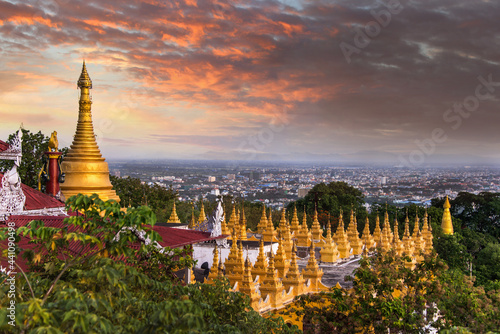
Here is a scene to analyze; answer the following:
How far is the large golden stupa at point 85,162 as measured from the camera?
26.6m

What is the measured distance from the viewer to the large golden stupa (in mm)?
26594

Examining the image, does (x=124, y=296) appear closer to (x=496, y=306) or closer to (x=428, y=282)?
(x=428, y=282)

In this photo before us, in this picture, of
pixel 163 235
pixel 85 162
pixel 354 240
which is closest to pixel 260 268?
pixel 163 235

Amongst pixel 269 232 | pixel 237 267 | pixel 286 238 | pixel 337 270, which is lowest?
pixel 337 270

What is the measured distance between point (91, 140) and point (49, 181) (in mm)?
3480

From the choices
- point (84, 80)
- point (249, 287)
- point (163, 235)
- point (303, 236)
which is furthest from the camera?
point (303, 236)

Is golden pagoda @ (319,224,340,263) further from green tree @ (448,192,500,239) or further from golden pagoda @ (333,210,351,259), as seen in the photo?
green tree @ (448,192,500,239)

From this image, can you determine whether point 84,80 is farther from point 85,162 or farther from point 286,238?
point 286,238

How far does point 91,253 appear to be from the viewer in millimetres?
11312

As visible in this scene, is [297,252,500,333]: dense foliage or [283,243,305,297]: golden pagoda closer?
[297,252,500,333]: dense foliage

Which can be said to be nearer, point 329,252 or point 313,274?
point 313,274

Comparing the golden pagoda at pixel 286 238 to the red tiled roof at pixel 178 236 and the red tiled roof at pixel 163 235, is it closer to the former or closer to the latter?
the red tiled roof at pixel 178 236

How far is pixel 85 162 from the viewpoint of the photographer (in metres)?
27.0

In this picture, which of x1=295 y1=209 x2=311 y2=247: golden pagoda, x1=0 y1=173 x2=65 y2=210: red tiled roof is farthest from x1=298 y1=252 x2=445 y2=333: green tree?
x1=295 y1=209 x2=311 y2=247: golden pagoda
